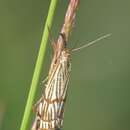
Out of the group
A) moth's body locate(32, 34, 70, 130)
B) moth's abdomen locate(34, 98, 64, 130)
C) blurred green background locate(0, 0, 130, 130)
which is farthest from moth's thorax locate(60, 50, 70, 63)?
blurred green background locate(0, 0, 130, 130)

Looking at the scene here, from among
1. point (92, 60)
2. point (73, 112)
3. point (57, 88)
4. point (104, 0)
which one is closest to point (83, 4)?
point (104, 0)

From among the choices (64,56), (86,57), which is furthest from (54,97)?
(86,57)

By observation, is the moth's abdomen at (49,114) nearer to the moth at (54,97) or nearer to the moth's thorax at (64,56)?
the moth at (54,97)

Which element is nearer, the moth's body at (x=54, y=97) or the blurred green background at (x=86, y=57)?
the moth's body at (x=54, y=97)

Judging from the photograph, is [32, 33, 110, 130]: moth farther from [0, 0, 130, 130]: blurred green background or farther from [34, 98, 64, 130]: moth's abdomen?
[0, 0, 130, 130]: blurred green background

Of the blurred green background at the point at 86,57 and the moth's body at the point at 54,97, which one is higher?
the blurred green background at the point at 86,57

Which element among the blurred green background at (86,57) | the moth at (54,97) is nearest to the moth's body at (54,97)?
the moth at (54,97)

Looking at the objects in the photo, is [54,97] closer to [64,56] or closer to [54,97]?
[54,97]
